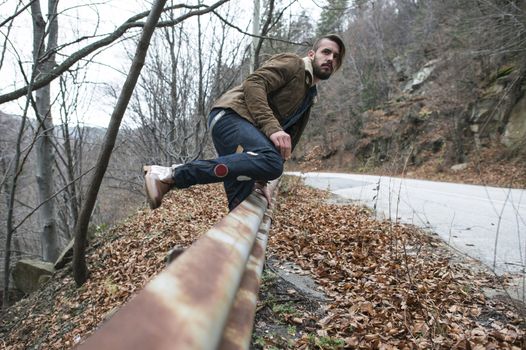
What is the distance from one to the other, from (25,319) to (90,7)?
15.5 ft

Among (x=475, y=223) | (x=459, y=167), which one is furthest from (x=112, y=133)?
(x=459, y=167)

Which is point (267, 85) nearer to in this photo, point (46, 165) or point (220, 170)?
point (220, 170)

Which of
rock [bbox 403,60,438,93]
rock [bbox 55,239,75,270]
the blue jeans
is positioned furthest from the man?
rock [bbox 403,60,438,93]

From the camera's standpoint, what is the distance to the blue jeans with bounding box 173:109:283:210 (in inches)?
104

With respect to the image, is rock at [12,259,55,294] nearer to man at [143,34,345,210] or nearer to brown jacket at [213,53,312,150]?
man at [143,34,345,210]

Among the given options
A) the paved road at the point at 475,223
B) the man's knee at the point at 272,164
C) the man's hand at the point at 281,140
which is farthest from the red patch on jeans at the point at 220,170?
the paved road at the point at 475,223

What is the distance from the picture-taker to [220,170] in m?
2.63

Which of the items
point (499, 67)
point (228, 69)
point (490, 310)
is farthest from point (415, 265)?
point (499, 67)

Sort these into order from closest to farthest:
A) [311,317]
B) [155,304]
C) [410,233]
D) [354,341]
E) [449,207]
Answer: [155,304] → [354,341] → [311,317] → [410,233] → [449,207]

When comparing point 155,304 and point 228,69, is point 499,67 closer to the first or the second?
point 228,69

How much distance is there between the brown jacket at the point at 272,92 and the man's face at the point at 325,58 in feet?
0.35

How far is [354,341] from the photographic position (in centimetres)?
247

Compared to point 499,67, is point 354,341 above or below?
below

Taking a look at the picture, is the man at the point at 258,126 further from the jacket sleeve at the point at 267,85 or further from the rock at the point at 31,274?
the rock at the point at 31,274
